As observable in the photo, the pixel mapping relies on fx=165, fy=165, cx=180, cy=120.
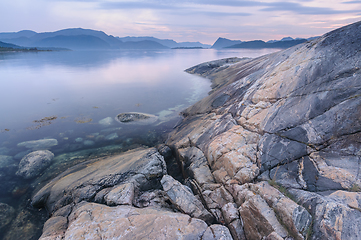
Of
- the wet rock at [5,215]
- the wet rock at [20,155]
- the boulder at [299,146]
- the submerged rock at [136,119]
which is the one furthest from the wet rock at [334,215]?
the wet rock at [20,155]

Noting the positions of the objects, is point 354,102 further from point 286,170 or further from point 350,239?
point 350,239

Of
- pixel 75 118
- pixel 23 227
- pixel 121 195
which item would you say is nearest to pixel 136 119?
pixel 75 118

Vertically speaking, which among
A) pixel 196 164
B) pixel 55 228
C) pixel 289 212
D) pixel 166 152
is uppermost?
pixel 289 212

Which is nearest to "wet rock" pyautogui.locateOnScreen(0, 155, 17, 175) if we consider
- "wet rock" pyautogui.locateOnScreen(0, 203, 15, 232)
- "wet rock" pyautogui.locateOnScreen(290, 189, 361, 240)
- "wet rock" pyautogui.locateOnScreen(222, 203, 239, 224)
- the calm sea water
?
the calm sea water

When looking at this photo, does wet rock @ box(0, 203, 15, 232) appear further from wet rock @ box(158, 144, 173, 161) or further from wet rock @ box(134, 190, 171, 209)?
wet rock @ box(158, 144, 173, 161)

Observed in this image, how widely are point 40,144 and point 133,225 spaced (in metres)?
14.9

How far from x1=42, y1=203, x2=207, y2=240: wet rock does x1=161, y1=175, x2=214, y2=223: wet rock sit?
51cm

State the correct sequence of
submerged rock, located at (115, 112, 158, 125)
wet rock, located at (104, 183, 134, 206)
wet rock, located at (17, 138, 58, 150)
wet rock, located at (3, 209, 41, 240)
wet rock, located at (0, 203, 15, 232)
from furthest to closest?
1. submerged rock, located at (115, 112, 158, 125)
2. wet rock, located at (17, 138, 58, 150)
3. wet rock, located at (0, 203, 15, 232)
4. wet rock, located at (3, 209, 41, 240)
5. wet rock, located at (104, 183, 134, 206)

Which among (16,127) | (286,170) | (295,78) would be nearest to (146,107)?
(16,127)

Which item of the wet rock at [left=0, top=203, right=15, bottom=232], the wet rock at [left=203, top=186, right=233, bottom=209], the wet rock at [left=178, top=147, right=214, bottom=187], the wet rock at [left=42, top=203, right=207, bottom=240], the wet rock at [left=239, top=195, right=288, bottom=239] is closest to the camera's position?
the wet rock at [left=239, top=195, right=288, bottom=239]

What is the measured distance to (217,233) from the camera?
6070mm

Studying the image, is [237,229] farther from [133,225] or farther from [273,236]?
[133,225]

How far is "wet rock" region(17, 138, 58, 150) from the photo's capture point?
15241 millimetres

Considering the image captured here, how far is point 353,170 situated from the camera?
5.97 metres
